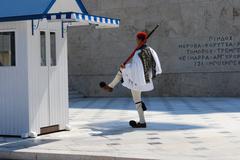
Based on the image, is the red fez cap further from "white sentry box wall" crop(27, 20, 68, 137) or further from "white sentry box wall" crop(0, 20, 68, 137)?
"white sentry box wall" crop(0, 20, 68, 137)

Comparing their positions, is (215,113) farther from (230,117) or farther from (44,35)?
(44,35)

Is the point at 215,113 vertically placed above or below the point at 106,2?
below

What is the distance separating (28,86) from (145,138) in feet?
8.07

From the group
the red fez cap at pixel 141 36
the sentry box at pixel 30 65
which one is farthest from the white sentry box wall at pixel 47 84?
the red fez cap at pixel 141 36

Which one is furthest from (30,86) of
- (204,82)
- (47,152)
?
(204,82)

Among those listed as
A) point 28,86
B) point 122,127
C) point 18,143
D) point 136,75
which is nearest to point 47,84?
point 28,86

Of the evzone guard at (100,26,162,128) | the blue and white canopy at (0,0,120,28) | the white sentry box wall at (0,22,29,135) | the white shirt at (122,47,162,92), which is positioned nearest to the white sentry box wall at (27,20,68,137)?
the white sentry box wall at (0,22,29,135)

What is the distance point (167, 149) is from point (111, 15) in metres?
13.4

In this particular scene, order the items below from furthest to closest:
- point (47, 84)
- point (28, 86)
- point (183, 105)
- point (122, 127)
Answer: point (183, 105), point (122, 127), point (47, 84), point (28, 86)

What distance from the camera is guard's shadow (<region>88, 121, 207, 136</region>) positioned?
10.7 meters

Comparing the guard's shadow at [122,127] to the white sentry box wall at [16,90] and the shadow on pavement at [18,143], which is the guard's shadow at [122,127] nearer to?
the shadow on pavement at [18,143]

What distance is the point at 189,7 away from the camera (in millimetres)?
19844

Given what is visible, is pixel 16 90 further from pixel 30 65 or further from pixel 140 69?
pixel 140 69

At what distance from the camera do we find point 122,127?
37.4 feet
